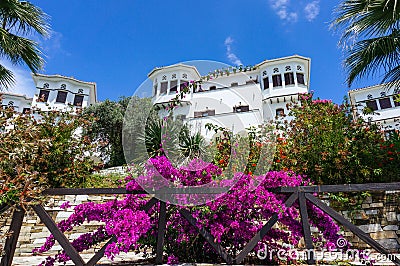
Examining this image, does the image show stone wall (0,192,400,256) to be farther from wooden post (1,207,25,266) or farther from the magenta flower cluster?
the magenta flower cluster

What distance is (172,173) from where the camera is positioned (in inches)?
143

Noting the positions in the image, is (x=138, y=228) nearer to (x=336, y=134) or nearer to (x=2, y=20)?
(x=336, y=134)

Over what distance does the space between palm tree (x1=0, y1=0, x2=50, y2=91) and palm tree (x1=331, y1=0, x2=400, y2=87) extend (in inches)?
280

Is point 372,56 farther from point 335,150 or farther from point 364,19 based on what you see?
point 335,150

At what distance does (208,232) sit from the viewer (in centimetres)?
343

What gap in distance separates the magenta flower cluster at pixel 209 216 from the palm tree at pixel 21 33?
16.6 feet

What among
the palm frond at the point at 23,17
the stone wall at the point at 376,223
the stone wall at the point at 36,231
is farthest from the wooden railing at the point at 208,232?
the palm frond at the point at 23,17

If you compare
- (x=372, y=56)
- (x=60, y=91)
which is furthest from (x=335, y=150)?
(x=60, y=91)

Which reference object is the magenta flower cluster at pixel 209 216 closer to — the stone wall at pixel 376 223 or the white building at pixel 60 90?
the stone wall at pixel 376 223

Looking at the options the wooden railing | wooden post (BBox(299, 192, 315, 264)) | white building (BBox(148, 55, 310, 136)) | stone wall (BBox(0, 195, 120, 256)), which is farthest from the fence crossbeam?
stone wall (BBox(0, 195, 120, 256))

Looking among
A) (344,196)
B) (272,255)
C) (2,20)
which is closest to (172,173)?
(272,255)

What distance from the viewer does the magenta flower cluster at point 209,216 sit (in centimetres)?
343

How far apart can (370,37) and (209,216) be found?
17.8 ft

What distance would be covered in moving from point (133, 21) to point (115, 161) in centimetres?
1216
